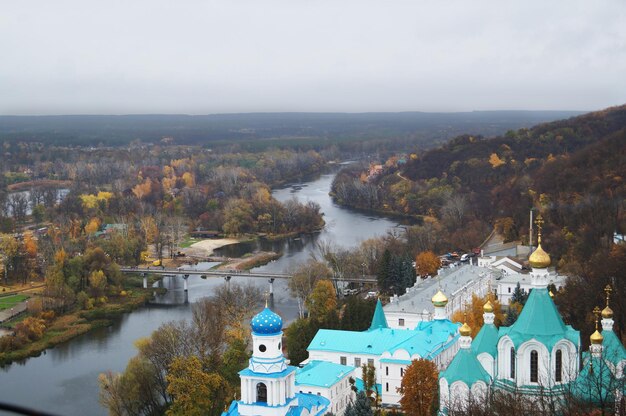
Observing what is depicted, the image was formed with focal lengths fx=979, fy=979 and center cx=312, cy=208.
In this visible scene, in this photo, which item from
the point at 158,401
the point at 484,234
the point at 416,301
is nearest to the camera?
the point at 158,401

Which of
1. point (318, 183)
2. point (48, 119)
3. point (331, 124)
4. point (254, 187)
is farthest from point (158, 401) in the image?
point (48, 119)

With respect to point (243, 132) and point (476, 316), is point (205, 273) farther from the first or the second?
point (243, 132)

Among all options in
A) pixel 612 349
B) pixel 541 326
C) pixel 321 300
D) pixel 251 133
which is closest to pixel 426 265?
pixel 321 300

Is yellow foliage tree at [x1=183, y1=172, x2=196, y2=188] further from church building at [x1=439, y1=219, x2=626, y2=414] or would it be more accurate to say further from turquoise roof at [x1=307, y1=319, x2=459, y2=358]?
church building at [x1=439, y1=219, x2=626, y2=414]

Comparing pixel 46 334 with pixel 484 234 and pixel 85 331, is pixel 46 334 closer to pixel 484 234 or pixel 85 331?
pixel 85 331

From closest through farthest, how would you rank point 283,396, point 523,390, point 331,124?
point 523,390 < point 283,396 < point 331,124

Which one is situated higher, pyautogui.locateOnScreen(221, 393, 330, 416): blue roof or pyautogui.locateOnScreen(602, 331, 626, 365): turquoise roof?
pyautogui.locateOnScreen(602, 331, 626, 365): turquoise roof

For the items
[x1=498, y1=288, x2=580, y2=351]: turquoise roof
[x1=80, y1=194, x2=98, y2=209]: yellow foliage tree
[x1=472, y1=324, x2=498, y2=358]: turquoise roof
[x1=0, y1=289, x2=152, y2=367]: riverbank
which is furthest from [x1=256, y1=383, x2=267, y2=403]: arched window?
[x1=80, y1=194, x2=98, y2=209]: yellow foliage tree
